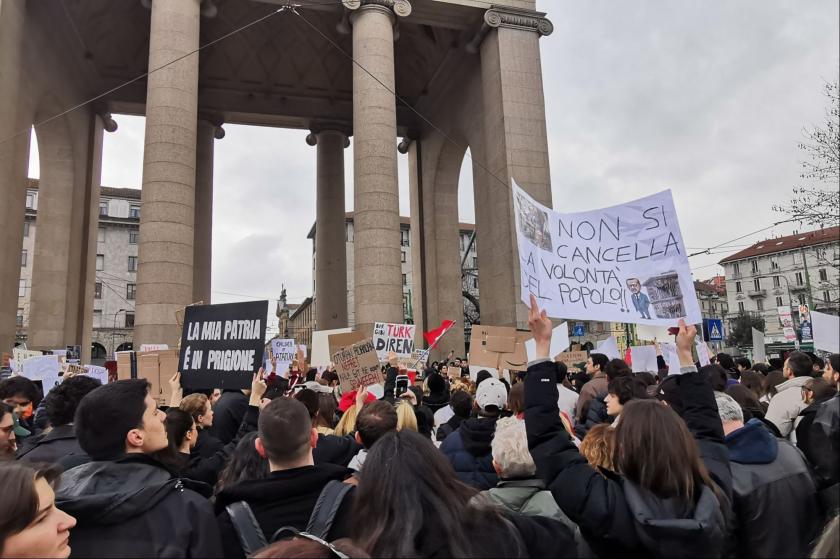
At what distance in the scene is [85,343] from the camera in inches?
1077

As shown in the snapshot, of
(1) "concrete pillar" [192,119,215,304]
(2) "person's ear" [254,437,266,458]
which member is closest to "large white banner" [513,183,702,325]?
(2) "person's ear" [254,437,266,458]

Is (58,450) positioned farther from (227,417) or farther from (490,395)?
(490,395)

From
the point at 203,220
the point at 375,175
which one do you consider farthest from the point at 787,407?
the point at 203,220

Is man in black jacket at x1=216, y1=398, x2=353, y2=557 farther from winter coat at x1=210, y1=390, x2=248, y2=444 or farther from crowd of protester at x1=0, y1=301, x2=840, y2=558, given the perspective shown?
winter coat at x1=210, y1=390, x2=248, y2=444

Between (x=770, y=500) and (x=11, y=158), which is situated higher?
(x=11, y=158)

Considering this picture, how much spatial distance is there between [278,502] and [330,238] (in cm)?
2798

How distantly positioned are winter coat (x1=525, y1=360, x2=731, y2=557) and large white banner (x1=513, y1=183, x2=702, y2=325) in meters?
2.39

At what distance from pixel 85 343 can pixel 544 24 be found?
942 inches

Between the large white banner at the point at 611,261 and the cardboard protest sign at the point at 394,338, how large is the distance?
24.3 ft

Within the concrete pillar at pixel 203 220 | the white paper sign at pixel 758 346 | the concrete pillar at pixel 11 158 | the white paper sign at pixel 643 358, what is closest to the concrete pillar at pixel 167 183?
the concrete pillar at pixel 11 158

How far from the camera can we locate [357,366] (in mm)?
7676

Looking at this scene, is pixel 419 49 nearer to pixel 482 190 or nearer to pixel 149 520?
pixel 482 190

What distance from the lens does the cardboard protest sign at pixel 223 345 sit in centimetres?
570

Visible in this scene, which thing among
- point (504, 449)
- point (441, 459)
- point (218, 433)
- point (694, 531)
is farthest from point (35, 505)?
point (218, 433)
